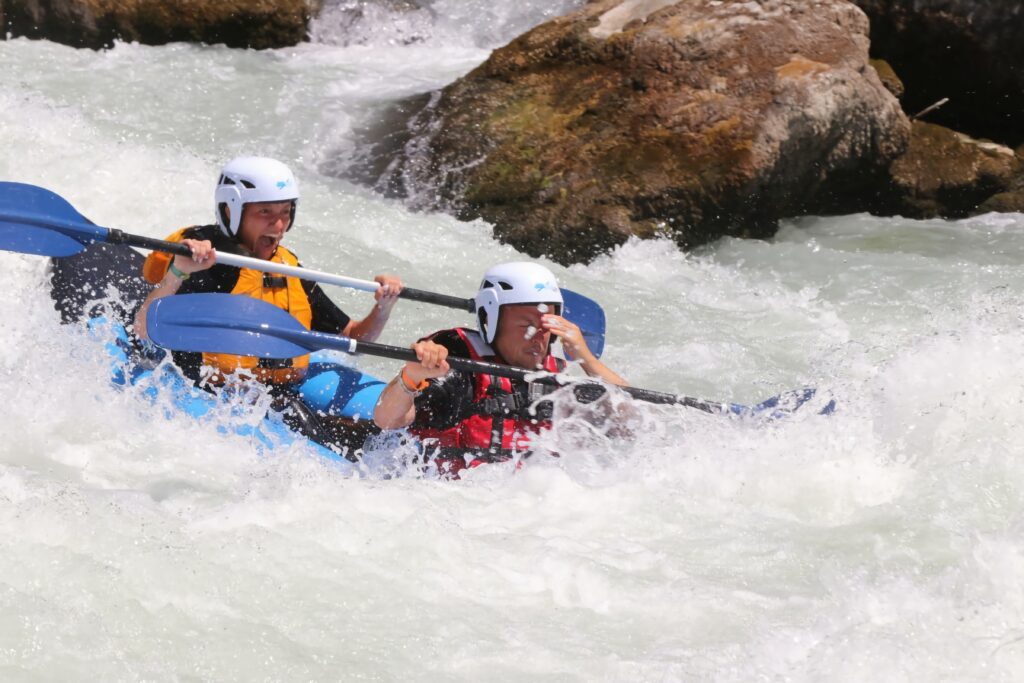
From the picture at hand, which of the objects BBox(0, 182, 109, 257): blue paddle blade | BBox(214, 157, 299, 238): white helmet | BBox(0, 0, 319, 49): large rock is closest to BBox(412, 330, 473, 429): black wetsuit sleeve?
BBox(214, 157, 299, 238): white helmet

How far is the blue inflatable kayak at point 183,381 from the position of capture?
15.6 feet

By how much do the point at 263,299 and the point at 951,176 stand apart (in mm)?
6102

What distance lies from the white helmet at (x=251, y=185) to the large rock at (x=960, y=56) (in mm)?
6315

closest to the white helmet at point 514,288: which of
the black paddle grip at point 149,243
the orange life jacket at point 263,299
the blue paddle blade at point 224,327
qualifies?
the blue paddle blade at point 224,327

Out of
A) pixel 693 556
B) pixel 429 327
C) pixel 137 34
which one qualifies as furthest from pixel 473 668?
pixel 137 34

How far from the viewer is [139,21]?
9891mm

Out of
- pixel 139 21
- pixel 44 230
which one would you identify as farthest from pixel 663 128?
pixel 139 21

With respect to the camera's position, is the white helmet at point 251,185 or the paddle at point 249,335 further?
the white helmet at point 251,185

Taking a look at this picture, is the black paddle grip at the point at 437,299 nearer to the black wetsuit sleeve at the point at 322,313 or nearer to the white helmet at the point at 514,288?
the black wetsuit sleeve at the point at 322,313

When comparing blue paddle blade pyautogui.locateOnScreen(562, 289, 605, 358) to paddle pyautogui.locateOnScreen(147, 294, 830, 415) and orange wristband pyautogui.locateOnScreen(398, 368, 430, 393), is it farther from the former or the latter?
orange wristband pyautogui.locateOnScreen(398, 368, 430, 393)

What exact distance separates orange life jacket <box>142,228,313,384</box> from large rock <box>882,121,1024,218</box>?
209 inches

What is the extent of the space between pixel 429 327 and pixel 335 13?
4.97 m

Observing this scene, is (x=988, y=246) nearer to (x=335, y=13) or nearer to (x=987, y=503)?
(x=987, y=503)

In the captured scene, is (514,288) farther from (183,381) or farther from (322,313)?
(183,381)
